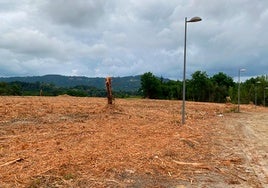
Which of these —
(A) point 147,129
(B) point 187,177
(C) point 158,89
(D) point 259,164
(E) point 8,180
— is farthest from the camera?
(C) point 158,89

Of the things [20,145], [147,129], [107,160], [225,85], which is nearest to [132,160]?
[107,160]

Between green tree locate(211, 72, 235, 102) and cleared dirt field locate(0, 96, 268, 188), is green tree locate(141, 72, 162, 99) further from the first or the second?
cleared dirt field locate(0, 96, 268, 188)

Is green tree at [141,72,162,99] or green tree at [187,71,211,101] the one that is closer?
green tree at [141,72,162,99]

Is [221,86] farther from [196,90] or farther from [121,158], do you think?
[121,158]

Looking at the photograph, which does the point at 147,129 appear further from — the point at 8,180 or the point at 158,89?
the point at 158,89

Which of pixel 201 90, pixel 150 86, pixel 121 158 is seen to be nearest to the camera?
pixel 121 158

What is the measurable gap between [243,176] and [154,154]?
2.71 metres

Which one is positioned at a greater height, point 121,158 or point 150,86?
point 150,86

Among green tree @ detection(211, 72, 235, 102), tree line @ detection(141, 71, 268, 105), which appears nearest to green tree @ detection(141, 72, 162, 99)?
tree line @ detection(141, 71, 268, 105)

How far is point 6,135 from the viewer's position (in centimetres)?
1277

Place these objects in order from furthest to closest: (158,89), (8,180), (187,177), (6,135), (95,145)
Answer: (158,89)
(6,135)
(95,145)
(187,177)
(8,180)

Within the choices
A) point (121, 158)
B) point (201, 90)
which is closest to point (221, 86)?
point (201, 90)

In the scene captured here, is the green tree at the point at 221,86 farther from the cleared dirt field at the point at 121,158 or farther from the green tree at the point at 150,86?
the cleared dirt field at the point at 121,158

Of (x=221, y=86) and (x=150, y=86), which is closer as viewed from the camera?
(x=150, y=86)
